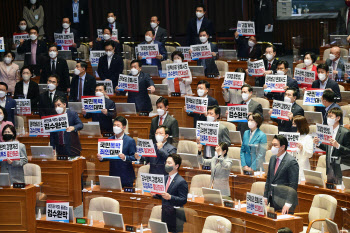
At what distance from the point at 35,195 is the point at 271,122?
12.7 ft

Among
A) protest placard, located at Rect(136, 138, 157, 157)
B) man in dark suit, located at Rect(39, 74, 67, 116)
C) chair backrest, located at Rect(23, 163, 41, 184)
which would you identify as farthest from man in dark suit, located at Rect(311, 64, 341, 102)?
chair backrest, located at Rect(23, 163, 41, 184)

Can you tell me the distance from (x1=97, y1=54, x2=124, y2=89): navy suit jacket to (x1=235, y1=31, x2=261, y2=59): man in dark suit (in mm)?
2498

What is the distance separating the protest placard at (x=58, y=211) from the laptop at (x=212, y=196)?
1.76 meters

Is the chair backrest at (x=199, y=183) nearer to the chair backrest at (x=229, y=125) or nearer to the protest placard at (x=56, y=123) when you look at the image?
the chair backrest at (x=229, y=125)

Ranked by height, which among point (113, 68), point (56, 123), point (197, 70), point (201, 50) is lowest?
point (56, 123)

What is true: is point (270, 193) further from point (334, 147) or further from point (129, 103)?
point (129, 103)

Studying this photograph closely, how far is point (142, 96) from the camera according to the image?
12.1 m

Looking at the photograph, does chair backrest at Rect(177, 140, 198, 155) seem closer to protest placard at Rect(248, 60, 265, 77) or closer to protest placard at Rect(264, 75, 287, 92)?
protest placard at Rect(264, 75, 287, 92)

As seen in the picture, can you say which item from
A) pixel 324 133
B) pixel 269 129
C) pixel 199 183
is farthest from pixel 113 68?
pixel 324 133

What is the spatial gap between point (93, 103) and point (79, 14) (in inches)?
203

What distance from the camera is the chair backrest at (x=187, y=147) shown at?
1020 centimetres

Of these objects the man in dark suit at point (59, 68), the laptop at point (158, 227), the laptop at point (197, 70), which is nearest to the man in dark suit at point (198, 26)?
the laptop at point (197, 70)

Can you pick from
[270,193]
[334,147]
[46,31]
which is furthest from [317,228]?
[46,31]

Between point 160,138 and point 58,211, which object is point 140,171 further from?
point 58,211
